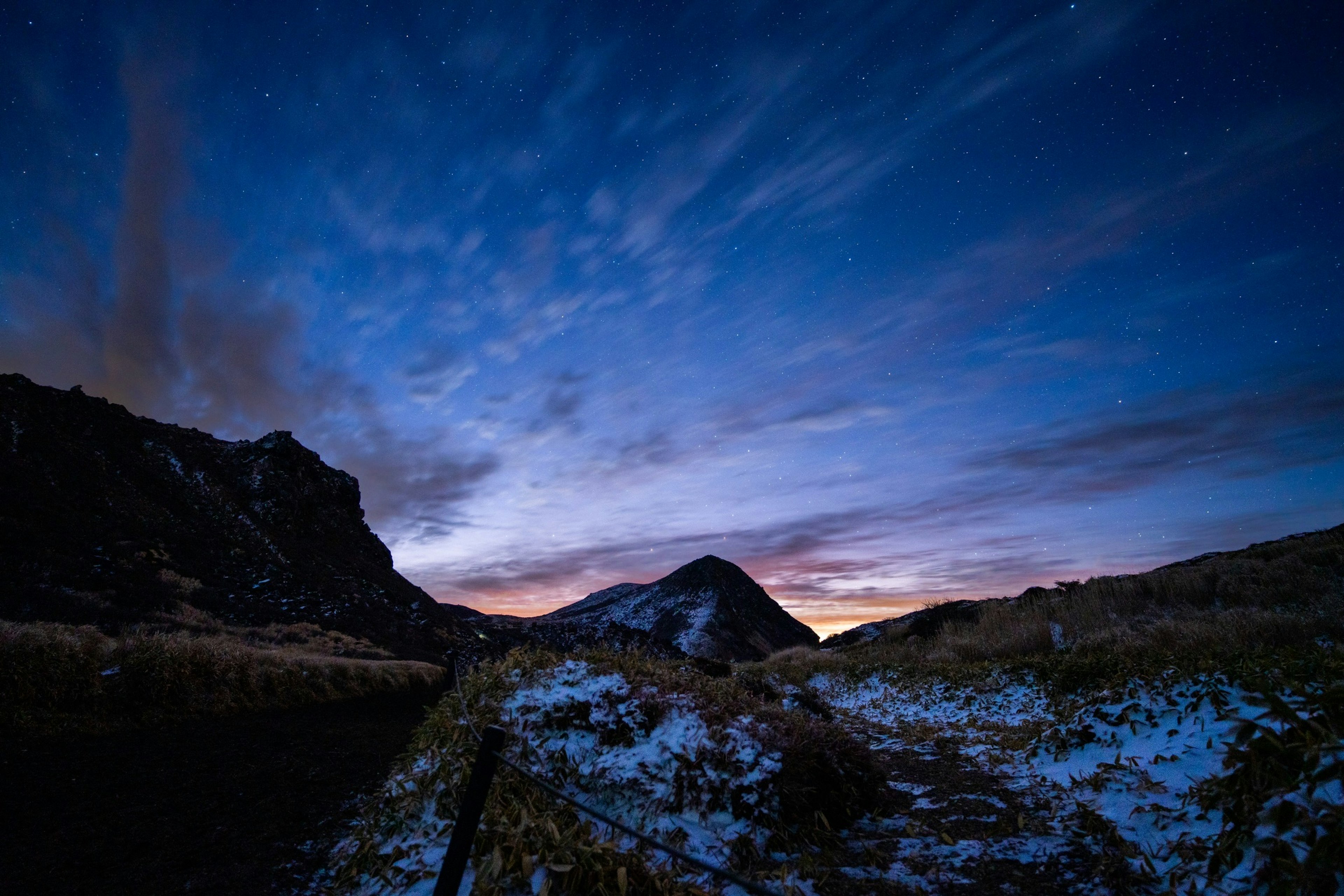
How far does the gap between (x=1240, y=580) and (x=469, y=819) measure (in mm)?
16009

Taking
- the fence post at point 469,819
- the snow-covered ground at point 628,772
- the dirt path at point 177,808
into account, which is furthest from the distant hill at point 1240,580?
the dirt path at point 177,808

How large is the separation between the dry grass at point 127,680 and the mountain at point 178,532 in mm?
7333

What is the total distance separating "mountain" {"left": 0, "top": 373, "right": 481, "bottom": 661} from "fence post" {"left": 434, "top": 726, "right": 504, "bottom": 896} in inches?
840

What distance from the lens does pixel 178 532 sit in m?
33.4

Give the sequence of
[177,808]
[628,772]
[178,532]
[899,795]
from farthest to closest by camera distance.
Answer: [178,532] < [177,808] < [899,795] < [628,772]

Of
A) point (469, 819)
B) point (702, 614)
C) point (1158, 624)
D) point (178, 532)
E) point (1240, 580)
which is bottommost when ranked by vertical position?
point (702, 614)

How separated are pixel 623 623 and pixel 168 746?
210ft

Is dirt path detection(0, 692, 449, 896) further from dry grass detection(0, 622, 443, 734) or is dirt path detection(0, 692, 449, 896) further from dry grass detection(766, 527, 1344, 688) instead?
dry grass detection(766, 527, 1344, 688)

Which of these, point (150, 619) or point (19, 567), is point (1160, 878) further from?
point (19, 567)

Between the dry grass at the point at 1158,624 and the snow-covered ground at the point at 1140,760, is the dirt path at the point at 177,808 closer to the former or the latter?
the snow-covered ground at the point at 1140,760

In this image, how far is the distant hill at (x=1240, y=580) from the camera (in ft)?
32.7

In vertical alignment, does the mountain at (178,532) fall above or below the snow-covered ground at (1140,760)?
above

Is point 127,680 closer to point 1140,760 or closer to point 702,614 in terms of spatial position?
point 1140,760

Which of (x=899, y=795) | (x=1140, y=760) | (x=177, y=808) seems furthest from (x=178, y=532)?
(x=1140, y=760)
